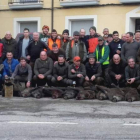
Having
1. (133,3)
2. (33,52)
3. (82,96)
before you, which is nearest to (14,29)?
(133,3)

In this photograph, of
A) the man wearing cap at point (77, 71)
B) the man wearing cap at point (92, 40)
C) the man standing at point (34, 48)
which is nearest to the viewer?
the man wearing cap at point (77, 71)

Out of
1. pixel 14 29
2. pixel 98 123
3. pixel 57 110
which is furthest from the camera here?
pixel 14 29

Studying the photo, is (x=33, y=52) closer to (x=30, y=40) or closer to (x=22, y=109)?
(x=30, y=40)

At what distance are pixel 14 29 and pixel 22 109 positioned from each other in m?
11.2

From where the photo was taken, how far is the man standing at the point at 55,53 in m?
14.1

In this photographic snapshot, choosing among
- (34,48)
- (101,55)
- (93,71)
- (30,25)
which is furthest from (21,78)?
(30,25)

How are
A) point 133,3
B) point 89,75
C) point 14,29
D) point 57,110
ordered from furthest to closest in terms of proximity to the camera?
1. point 14,29
2. point 133,3
3. point 89,75
4. point 57,110

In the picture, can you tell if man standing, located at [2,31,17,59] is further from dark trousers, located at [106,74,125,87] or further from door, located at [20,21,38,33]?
door, located at [20,21,38,33]

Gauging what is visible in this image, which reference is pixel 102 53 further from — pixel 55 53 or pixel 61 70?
pixel 55 53

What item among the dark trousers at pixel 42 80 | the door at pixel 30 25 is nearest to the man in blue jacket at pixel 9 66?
the dark trousers at pixel 42 80

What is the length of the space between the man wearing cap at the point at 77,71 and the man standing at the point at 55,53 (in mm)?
678

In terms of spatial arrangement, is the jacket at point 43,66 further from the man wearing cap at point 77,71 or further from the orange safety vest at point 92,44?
the orange safety vest at point 92,44

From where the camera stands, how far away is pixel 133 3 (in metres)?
19.5

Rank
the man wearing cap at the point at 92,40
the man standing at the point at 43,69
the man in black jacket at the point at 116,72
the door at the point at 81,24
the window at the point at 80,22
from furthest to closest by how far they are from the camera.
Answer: the door at the point at 81,24
the window at the point at 80,22
the man wearing cap at the point at 92,40
the man standing at the point at 43,69
the man in black jacket at the point at 116,72
